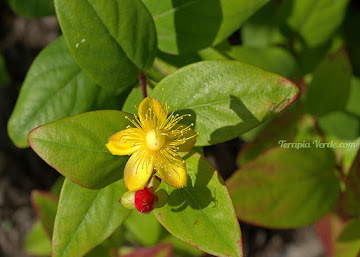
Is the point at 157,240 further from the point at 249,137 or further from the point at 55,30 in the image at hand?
the point at 55,30

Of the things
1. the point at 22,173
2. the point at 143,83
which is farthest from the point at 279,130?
the point at 22,173

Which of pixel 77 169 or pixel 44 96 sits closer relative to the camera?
pixel 77 169

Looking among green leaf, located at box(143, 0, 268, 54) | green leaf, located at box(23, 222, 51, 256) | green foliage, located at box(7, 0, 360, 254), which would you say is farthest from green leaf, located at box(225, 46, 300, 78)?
green leaf, located at box(23, 222, 51, 256)

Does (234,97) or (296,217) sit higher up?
(234,97)

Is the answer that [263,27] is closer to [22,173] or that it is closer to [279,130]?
[279,130]

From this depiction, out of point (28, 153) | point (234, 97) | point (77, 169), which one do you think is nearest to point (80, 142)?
point (77, 169)

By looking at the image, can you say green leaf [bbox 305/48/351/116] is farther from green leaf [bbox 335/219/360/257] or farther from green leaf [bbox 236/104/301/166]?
green leaf [bbox 335/219/360/257]

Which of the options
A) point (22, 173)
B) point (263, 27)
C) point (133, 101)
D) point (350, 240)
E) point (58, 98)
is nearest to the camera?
point (133, 101)
